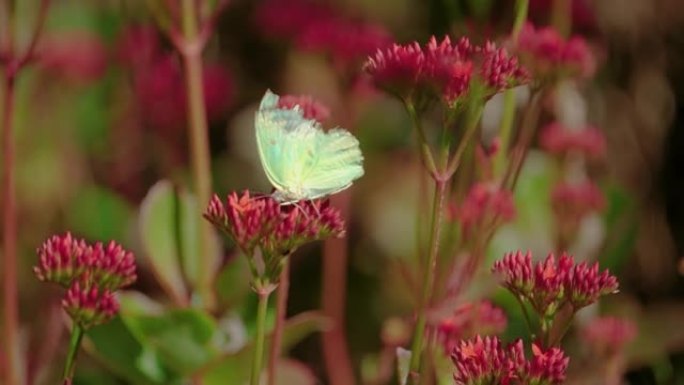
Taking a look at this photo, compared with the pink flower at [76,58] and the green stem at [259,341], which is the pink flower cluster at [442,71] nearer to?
the green stem at [259,341]

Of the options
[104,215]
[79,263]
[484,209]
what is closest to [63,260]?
[79,263]

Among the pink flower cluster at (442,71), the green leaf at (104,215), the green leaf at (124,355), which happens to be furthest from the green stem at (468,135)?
the green leaf at (104,215)

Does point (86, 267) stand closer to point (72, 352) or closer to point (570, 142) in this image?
point (72, 352)

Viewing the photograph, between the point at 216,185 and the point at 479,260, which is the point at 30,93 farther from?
the point at 479,260

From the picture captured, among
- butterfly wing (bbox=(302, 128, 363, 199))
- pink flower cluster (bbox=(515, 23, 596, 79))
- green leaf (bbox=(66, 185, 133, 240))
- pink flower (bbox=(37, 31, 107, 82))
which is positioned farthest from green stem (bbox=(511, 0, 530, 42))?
pink flower (bbox=(37, 31, 107, 82))

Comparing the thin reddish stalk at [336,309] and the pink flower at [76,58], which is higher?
the pink flower at [76,58]

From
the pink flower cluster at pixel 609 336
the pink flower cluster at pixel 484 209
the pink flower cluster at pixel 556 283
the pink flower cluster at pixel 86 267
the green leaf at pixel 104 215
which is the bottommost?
the pink flower cluster at pixel 609 336

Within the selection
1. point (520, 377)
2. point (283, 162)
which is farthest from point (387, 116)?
point (520, 377)

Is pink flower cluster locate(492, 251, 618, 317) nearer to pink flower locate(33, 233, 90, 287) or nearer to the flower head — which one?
the flower head
